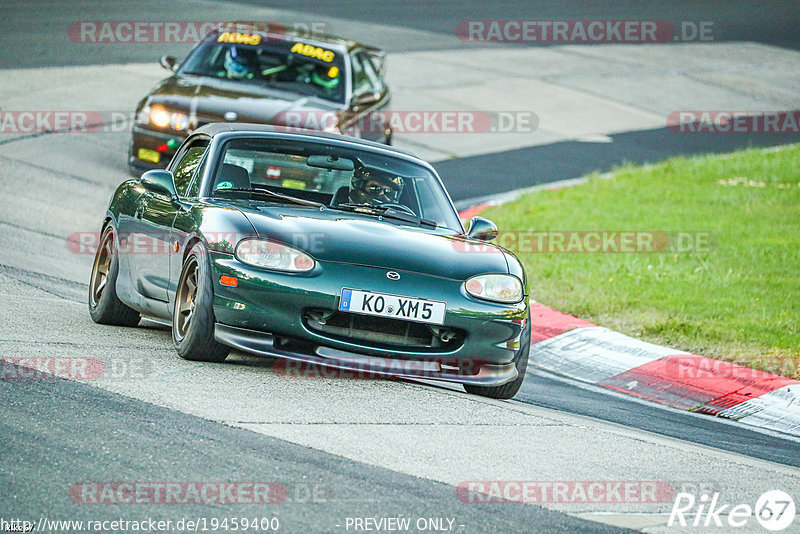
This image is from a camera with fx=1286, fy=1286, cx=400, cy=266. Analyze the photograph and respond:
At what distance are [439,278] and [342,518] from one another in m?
2.29

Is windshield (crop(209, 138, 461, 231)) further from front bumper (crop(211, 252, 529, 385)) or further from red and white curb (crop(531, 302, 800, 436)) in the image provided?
red and white curb (crop(531, 302, 800, 436))

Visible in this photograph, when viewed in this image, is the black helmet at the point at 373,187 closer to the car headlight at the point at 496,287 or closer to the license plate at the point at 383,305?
the car headlight at the point at 496,287

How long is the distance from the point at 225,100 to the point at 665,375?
6.31 meters

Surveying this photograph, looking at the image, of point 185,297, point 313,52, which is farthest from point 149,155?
point 185,297

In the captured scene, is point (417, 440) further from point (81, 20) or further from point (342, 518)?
point (81, 20)

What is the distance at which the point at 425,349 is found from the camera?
6.55 meters

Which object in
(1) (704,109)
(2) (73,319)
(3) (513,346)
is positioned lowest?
(1) (704,109)

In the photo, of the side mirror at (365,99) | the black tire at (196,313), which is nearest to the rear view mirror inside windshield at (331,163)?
the black tire at (196,313)

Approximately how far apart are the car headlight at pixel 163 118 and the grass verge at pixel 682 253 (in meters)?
3.52

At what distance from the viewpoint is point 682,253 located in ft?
41.8

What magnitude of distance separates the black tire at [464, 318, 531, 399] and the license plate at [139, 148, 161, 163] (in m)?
6.92

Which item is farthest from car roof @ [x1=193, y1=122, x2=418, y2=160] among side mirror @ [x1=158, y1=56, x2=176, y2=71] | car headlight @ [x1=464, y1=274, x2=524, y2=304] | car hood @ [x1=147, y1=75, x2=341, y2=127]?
side mirror @ [x1=158, y1=56, x2=176, y2=71]

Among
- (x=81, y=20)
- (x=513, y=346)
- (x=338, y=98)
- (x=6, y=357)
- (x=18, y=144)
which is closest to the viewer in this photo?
(x=6, y=357)

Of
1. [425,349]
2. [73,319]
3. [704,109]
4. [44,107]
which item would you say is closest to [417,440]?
[425,349]
